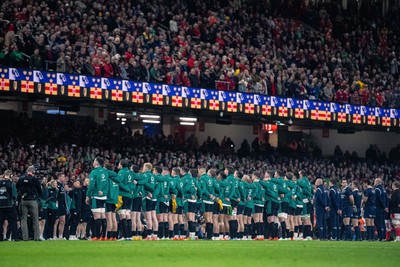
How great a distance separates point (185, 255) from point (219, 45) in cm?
2456

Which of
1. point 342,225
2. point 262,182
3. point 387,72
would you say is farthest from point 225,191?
→ point 387,72

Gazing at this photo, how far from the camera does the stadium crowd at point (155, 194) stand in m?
28.1

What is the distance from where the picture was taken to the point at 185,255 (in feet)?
68.1

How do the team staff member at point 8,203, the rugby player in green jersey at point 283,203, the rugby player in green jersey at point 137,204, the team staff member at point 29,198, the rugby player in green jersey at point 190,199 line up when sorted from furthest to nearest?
1. the rugby player in green jersey at point 283,203
2. the rugby player in green jersey at point 190,199
3. the rugby player in green jersey at point 137,204
4. the team staff member at point 8,203
5. the team staff member at point 29,198

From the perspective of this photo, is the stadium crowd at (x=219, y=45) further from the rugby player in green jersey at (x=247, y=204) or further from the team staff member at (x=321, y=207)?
the team staff member at (x=321, y=207)

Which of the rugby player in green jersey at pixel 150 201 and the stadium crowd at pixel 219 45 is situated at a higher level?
the stadium crowd at pixel 219 45

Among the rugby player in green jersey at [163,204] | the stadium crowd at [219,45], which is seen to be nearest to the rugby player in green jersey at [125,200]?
the rugby player in green jersey at [163,204]

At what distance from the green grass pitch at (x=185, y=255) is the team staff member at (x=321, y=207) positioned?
25.7 feet

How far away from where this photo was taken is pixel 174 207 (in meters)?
30.1

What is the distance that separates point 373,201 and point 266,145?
15076 millimetres

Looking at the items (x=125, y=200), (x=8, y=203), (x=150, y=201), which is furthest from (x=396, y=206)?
(x=8, y=203)

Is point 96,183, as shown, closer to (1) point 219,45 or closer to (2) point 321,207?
(2) point 321,207

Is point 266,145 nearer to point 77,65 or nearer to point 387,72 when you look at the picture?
point 387,72

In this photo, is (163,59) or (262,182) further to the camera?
(163,59)
